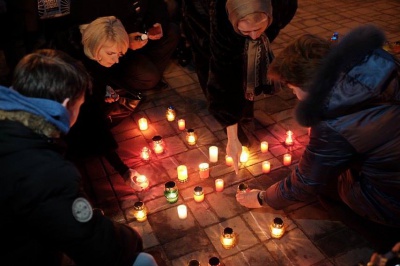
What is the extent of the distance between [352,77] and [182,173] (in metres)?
2.23

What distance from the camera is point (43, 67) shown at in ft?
6.21

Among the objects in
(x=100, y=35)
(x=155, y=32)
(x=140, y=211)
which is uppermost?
(x=100, y=35)

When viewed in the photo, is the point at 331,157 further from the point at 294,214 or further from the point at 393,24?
the point at 393,24

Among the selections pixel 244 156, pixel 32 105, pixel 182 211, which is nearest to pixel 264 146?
pixel 244 156

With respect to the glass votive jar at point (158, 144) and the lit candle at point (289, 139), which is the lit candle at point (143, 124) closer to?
the glass votive jar at point (158, 144)

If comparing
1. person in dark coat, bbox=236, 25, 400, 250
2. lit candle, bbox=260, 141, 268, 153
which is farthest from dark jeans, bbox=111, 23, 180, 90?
person in dark coat, bbox=236, 25, 400, 250

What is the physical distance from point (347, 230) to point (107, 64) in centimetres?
284

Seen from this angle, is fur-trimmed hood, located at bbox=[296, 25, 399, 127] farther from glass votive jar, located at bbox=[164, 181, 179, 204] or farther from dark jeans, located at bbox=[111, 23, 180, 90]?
dark jeans, located at bbox=[111, 23, 180, 90]

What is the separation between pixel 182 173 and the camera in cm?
402

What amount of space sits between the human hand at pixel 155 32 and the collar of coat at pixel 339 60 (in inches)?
143

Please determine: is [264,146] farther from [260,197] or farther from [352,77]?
[352,77]

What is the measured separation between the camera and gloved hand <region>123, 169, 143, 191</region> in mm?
3920

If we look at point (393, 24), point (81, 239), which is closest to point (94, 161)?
point (81, 239)

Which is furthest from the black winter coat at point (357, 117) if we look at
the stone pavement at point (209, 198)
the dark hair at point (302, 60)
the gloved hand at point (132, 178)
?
the gloved hand at point (132, 178)
